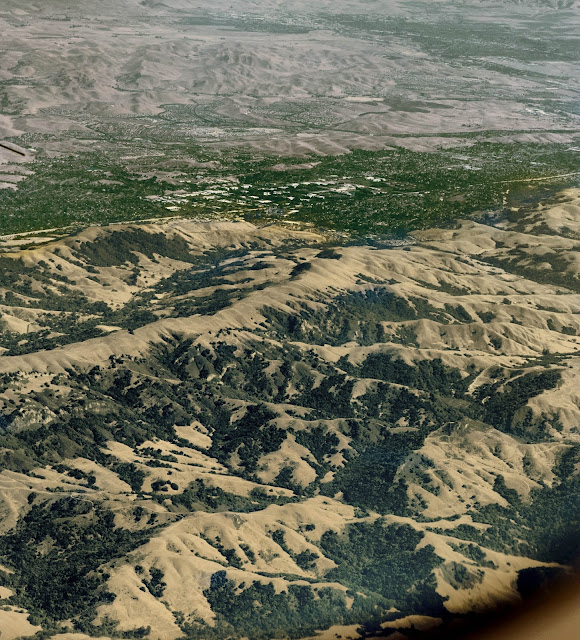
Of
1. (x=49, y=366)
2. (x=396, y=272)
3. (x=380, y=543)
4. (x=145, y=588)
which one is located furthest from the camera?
(x=396, y=272)

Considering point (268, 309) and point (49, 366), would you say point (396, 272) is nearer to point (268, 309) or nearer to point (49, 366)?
point (268, 309)

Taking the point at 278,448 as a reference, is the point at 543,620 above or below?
below

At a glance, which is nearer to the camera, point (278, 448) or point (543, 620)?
point (543, 620)

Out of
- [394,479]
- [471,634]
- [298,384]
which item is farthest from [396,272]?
[471,634]

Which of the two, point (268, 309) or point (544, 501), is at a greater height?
point (268, 309)

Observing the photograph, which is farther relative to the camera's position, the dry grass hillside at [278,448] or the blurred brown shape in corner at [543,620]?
the dry grass hillside at [278,448]

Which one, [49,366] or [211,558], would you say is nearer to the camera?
[211,558]

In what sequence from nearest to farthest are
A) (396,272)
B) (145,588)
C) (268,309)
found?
(145,588) < (268,309) < (396,272)

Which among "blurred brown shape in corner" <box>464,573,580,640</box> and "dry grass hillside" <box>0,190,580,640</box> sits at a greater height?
"dry grass hillside" <box>0,190,580,640</box>

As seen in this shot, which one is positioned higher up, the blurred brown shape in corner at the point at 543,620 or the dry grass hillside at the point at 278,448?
the dry grass hillside at the point at 278,448

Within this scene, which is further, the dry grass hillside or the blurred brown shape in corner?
the dry grass hillside

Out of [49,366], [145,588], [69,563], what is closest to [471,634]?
[145,588]
